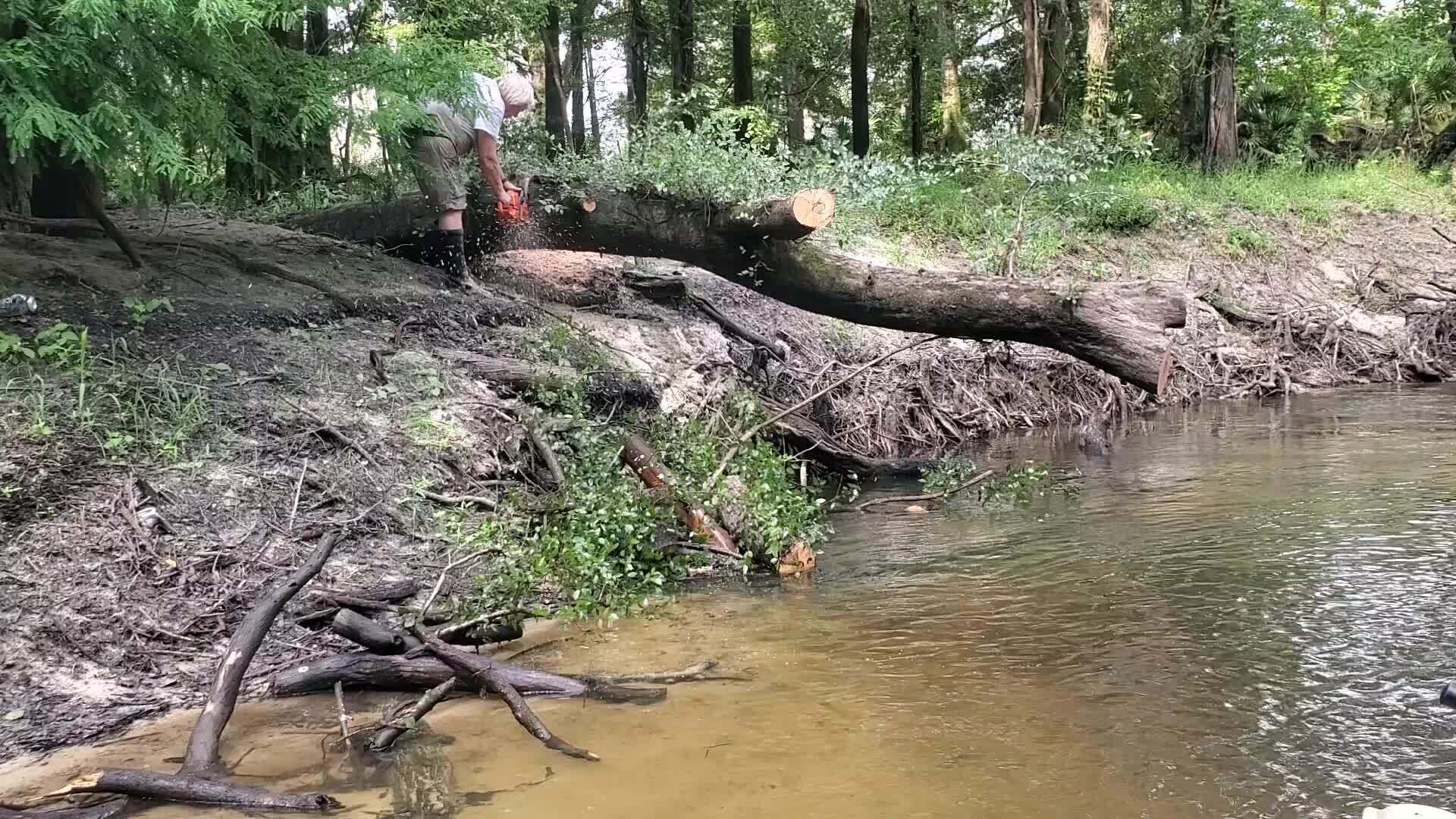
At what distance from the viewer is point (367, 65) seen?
6.02 meters

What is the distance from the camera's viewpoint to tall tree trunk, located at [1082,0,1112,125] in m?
15.4

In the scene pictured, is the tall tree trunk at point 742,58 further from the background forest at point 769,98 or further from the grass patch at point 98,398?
the grass patch at point 98,398

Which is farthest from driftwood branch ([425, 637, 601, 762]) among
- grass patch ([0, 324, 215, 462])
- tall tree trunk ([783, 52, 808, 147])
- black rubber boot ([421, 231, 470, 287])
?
tall tree trunk ([783, 52, 808, 147])

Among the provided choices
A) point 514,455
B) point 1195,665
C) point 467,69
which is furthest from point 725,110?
point 1195,665

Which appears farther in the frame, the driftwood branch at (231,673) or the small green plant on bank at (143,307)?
the small green plant on bank at (143,307)

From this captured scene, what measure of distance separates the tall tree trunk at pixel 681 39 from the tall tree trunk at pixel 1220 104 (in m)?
8.59

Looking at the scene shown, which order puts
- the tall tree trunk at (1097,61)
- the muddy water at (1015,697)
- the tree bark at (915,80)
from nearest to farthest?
the muddy water at (1015,697)
the tall tree trunk at (1097,61)
the tree bark at (915,80)

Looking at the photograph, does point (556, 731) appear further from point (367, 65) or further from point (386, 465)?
point (367, 65)

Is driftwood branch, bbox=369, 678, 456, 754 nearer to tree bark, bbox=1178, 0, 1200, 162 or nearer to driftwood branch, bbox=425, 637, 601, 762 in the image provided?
driftwood branch, bbox=425, 637, 601, 762

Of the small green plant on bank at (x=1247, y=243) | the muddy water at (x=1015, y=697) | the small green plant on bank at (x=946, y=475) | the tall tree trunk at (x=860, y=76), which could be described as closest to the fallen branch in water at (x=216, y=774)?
the muddy water at (x=1015, y=697)

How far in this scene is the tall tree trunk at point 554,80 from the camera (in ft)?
52.4

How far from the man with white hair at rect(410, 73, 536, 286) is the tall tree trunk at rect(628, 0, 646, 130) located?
→ 9.11 metres

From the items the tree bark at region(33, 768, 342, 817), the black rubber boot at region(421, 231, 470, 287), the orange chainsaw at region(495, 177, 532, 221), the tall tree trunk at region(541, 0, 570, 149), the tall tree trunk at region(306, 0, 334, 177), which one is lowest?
the tree bark at region(33, 768, 342, 817)

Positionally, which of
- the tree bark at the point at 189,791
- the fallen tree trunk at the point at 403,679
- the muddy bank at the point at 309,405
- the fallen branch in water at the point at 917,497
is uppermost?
the muddy bank at the point at 309,405
